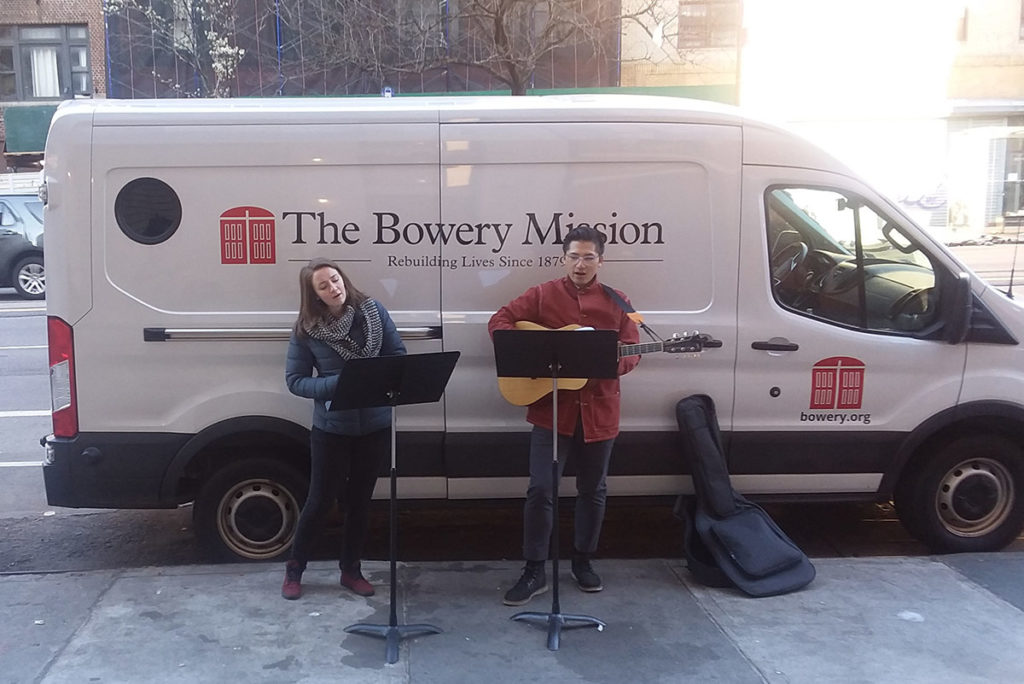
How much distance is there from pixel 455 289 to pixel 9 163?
25.3 metres

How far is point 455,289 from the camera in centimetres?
474

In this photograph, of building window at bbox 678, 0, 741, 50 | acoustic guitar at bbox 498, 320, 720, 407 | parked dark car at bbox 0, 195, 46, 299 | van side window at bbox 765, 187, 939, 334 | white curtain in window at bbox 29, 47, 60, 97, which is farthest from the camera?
white curtain in window at bbox 29, 47, 60, 97

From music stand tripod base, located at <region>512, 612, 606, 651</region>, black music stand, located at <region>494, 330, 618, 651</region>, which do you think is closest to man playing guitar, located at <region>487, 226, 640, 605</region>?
music stand tripod base, located at <region>512, 612, 606, 651</region>

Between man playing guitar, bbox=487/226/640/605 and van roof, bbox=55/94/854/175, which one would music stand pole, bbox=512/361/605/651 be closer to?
man playing guitar, bbox=487/226/640/605

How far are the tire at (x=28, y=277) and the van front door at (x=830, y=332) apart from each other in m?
16.0

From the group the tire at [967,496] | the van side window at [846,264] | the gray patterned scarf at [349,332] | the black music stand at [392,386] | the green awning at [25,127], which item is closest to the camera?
the black music stand at [392,386]

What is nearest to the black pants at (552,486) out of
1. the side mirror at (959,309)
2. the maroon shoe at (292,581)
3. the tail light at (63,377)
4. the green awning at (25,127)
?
the maroon shoe at (292,581)

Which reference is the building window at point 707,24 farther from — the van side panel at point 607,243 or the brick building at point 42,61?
the van side panel at point 607,243

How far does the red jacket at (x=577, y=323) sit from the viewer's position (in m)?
4.40

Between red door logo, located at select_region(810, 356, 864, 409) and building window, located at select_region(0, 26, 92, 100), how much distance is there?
2499 centimetres

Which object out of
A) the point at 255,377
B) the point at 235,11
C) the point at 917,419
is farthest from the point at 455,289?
the point at 235,11

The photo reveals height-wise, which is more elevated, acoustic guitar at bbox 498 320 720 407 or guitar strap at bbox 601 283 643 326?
guitar strap at bbox 601 283 643 326

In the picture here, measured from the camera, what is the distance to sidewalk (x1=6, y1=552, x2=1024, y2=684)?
12.7 ft

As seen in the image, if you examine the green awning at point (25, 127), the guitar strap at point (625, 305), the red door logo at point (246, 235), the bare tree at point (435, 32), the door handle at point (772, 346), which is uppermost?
the bare tree at point (435, 32)
